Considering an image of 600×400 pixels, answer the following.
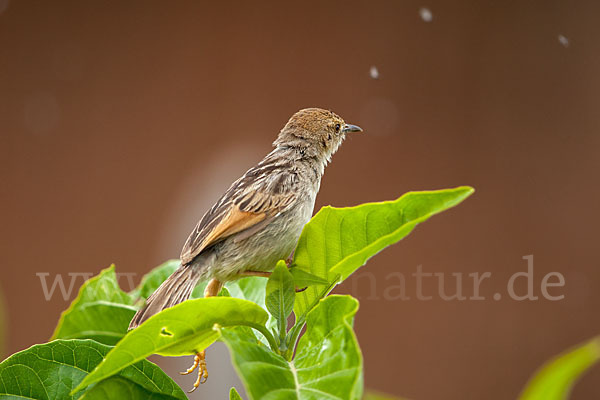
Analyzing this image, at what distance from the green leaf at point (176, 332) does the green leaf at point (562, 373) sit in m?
0.69

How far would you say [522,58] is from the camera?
7.08 meters

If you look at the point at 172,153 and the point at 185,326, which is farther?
the point at 172,153

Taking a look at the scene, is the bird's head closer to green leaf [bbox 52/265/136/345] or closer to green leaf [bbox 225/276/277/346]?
green leaf [bbox 225/276/277/346]

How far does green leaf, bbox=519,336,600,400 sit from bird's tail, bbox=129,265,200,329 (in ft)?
4.22

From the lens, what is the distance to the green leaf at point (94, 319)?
193 cm

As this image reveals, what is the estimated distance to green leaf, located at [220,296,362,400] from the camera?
1208 millimetres

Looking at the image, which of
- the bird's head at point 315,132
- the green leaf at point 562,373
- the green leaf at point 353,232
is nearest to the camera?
the green leaf at point 562,373

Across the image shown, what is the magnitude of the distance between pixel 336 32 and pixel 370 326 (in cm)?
302

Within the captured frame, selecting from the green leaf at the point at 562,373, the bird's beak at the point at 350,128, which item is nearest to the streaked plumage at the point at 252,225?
the bird's beak at the point at 350,128

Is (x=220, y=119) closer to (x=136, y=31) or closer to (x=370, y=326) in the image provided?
(x=136, y=31)

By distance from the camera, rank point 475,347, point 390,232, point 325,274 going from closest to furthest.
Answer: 1. point 390,232
2. point 325,274
3. point 475,347

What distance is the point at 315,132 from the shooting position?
10.3 feet

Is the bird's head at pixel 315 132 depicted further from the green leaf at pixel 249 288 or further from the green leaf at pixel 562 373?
the green leaf at pixel 562 373

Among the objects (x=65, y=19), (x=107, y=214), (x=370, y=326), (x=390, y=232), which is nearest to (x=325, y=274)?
(x=390, y=232)
